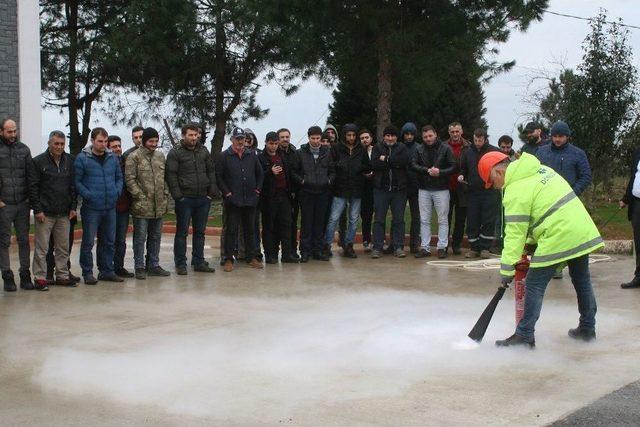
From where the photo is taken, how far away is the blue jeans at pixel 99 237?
36.5 feet

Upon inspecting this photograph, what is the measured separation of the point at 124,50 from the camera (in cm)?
2484

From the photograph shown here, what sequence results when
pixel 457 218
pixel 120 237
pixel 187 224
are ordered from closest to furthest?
pixel 120 237 < pixel 187 224 < pixel 457 218

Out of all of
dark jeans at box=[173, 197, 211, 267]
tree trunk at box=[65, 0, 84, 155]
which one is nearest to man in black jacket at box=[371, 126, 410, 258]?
dark jeans at box=[173, 197, 211, 267]

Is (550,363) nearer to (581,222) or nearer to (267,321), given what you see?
(581,222)

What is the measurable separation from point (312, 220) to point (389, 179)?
1.29m

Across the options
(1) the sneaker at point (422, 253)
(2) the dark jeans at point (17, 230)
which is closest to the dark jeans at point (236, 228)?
(1) the sneaker at point (422, 253)

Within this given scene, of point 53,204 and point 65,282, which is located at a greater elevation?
point 53,204

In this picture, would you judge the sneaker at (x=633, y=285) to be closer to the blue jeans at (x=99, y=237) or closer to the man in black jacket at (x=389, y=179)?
the man in black jacket at (x=389, y=179)

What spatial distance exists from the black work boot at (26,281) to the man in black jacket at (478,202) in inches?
244

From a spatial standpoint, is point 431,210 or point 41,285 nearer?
point 41,285

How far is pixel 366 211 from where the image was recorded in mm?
14148

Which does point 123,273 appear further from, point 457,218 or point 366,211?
point 457,218

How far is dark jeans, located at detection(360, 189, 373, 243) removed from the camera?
45.9 feet

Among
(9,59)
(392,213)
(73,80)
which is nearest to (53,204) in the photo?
(392,213)
